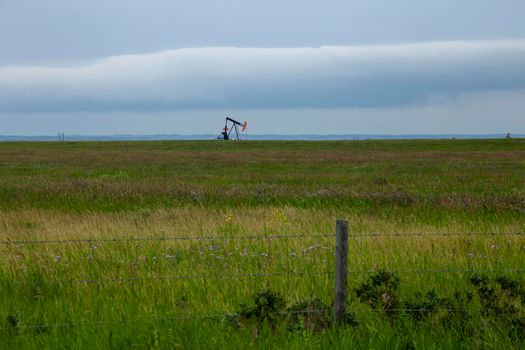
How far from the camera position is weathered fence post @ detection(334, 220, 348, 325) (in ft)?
20.6

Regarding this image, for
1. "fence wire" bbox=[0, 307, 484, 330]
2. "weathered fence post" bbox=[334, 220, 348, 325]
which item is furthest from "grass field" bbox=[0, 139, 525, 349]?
"weathered fence post" bbox=[334, 220, 348, 325]

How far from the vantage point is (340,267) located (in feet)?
20.9

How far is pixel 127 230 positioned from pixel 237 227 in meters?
2.30

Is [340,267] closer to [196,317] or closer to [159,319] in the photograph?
[196,317]

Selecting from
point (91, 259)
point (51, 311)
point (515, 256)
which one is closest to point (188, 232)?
point (91, 259)

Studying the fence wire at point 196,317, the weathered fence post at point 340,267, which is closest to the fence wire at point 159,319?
the fence wire at point 196,317

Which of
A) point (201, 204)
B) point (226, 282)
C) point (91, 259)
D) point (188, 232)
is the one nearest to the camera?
point (226, 282)

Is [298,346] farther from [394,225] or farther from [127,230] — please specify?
[394,225]

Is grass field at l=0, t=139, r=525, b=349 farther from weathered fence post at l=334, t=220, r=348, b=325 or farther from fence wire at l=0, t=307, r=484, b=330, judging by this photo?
weathered fence post at l=334, t=220, r=348, b=325

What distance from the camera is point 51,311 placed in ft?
23.8

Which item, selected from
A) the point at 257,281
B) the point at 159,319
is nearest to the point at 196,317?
the point at 159,319

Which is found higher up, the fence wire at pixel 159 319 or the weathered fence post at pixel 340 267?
the weathered fence post at pixel 340 267

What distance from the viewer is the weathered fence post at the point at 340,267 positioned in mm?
6285

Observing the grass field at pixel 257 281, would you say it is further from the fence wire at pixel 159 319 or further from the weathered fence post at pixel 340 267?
the weathered fence post at pixel 340 267
